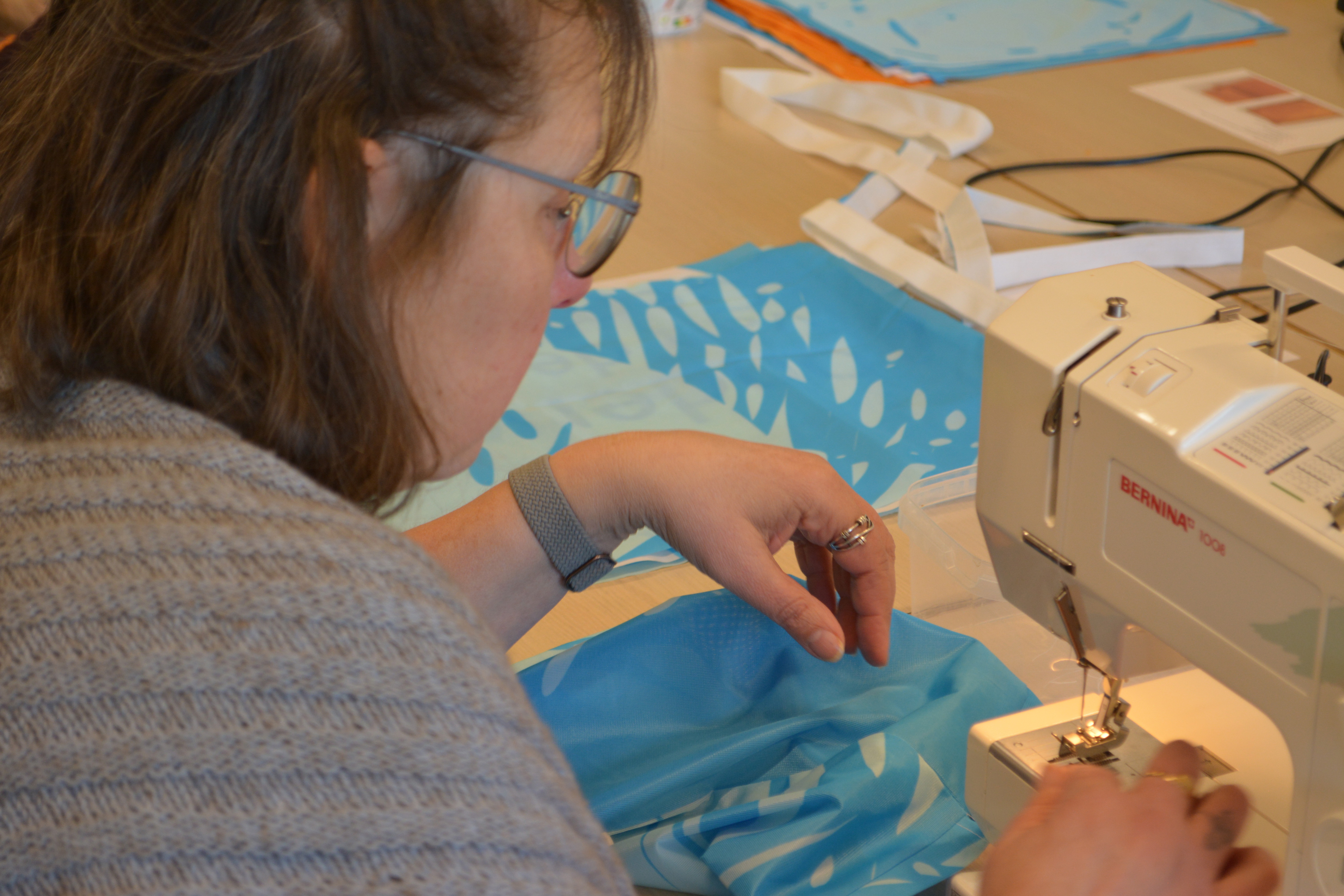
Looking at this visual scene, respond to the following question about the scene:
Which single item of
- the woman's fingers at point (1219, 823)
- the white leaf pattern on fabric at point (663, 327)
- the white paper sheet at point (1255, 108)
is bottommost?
the white leaf pattern on fabric at point (663, 327)

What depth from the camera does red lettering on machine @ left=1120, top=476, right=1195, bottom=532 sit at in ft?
2.07

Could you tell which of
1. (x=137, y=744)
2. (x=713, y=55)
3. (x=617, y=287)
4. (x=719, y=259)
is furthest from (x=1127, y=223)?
(x=137, y=744)

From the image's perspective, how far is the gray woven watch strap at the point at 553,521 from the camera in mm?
900

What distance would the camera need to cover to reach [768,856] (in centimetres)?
75

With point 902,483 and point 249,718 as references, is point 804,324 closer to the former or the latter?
point 902,483

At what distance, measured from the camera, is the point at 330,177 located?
548 mm

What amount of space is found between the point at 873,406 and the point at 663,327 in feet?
0.99

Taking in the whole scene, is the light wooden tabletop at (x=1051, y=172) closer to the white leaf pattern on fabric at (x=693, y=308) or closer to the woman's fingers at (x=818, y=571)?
the white leaf pattern on fabric at (x=693, y=308)

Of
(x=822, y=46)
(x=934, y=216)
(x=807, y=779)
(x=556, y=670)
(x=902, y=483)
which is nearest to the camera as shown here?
(x=807, y=779)

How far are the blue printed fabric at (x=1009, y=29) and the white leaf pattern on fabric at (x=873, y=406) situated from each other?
35.0 inches

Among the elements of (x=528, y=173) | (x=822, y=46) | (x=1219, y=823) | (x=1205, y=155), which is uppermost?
(x=528, y=173)

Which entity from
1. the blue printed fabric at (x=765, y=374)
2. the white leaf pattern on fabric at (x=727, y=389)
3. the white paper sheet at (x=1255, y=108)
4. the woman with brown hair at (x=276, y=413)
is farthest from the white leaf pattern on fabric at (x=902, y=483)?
the white paper sheet at (x=1255, y=108)

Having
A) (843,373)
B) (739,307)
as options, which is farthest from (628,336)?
(843,373)

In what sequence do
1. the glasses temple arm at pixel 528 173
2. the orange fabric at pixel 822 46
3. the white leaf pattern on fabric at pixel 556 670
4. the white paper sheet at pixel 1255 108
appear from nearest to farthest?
the glasses temple arm at pixel 528 173, the white leaf pattern on fabric at pixel 556 670, the white paper sheet at pixel 1255 108, the orange fabric at pixel 822 46
